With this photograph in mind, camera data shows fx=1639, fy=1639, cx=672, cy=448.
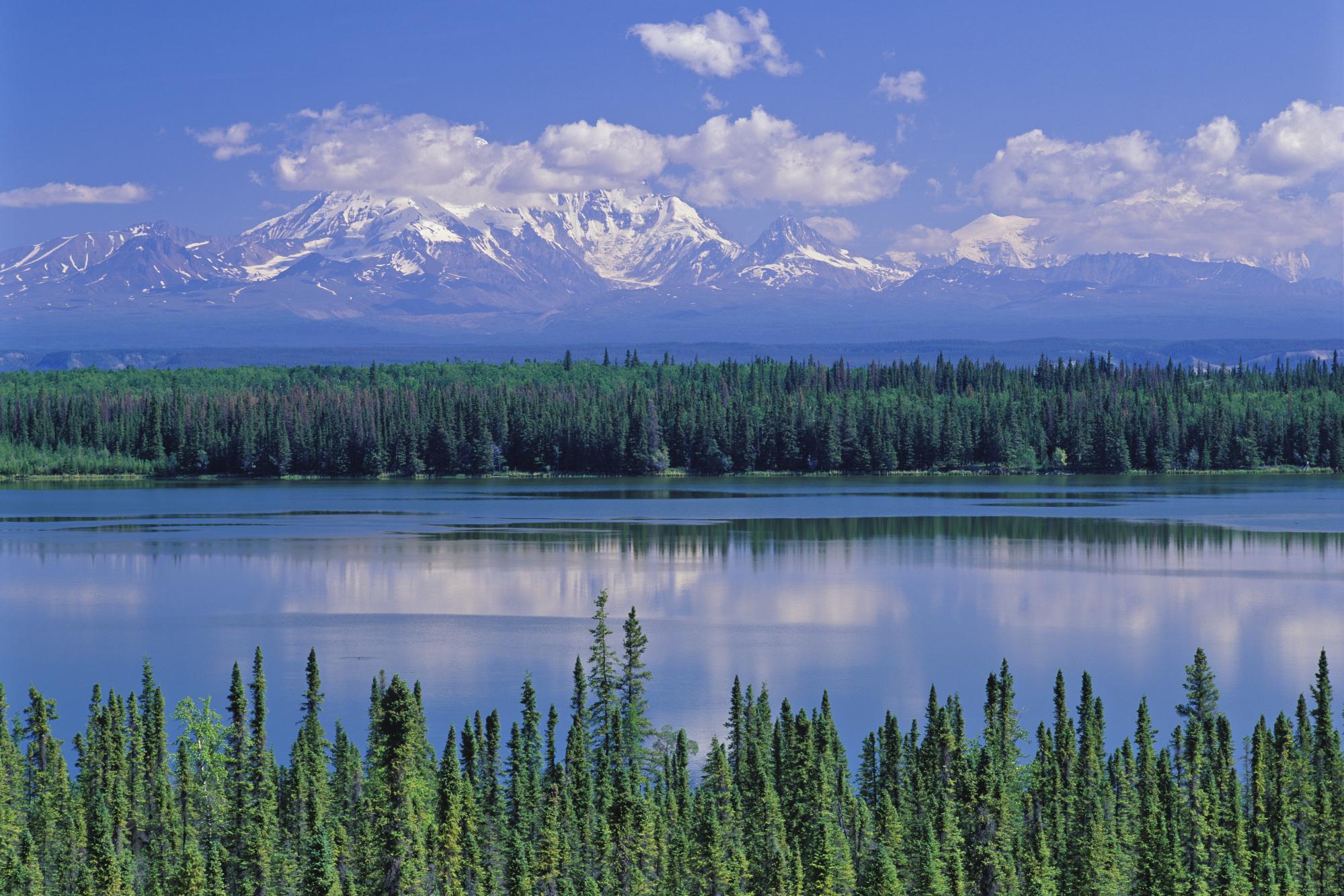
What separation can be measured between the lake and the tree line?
6.78 metres

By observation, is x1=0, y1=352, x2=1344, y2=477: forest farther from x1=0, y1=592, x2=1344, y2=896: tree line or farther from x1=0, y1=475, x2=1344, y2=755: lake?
x1=0, y1=592, x2=1344, y2=896: tree line

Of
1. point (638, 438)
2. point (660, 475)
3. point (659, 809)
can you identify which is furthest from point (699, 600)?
point (660, 475)

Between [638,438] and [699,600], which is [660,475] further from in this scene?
[699,600]

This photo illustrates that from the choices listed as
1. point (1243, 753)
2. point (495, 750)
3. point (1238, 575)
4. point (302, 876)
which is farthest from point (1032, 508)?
point (302, 876)

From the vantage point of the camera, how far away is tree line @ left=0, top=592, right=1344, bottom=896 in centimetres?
2444

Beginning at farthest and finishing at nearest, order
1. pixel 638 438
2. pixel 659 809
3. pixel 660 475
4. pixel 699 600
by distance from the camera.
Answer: pixel 660 475
pixel 638 438
pixel 699 600
pixel 659 809

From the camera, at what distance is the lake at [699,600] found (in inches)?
1779

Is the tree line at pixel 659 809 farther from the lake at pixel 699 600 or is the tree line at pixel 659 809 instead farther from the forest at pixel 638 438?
the forest at pixel 638 438

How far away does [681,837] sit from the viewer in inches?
1011

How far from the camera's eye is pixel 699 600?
207 feet

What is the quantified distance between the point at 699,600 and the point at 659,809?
3643 centimetres

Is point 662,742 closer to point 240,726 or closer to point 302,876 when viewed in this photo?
point 240,726

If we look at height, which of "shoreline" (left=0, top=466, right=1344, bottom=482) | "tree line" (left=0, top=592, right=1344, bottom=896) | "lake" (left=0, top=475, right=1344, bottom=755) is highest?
"tree line" (left=0, top=592, right=1344, bottom=896)

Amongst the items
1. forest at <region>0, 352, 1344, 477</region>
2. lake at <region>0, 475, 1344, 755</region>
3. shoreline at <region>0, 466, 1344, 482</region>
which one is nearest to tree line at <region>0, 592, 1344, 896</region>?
lake at <region>0, 475, 1344, 755</region>
